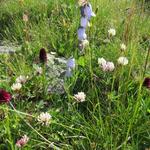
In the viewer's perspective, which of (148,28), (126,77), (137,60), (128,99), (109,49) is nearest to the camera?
(128,99)

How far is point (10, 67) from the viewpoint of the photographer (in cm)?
328

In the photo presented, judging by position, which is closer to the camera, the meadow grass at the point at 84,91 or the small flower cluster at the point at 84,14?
the meadow grass at the point at 84,91

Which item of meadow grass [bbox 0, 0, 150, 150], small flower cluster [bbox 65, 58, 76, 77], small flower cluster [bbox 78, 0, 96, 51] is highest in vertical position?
small flower cluster [bbox 78, 0, 96, 51]

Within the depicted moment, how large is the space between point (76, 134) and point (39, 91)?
0.60 meters

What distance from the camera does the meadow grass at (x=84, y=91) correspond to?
250cm

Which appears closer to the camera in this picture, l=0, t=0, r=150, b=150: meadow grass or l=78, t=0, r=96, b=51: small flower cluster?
l=0, t=0, r=150, b=150: meadow grass

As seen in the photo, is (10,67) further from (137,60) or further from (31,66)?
(137,60)

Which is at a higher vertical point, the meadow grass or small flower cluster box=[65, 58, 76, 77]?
small flower cluster box=[65, 58, 76, 77]

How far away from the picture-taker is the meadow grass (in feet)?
8.20

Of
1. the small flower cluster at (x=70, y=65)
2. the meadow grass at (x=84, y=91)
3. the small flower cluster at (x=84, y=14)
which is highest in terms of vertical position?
the small flower cluster at (x=84, y=14)

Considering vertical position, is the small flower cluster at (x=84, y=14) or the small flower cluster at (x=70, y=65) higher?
the small flower cluster at (x=84, y=14)

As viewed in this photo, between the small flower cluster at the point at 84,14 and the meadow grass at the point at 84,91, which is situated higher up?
the small flower cluster at the point at 84,14

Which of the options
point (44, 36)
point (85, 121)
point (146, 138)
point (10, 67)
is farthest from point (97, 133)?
point (44, 36)

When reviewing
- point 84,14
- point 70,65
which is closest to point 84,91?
point 70,65
